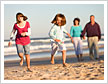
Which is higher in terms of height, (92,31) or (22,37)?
(92,31)

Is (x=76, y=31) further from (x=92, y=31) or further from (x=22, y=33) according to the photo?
(x=22, y=33)

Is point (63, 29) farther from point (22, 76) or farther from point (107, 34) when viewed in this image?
point (22, 76)

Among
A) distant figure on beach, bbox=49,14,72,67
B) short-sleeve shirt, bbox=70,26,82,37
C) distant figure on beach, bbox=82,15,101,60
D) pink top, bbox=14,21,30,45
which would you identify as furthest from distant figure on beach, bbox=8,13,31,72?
distant figure on beach, bbox=82,15,101,60

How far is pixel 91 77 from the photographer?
5.47m

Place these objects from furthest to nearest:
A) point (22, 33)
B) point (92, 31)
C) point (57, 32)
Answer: point (92, 31) → point (57, 32) → point (22, 33)

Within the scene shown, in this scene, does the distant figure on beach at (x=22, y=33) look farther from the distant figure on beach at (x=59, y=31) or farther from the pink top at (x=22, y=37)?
the distant figure on beach at (x=59, y=31)

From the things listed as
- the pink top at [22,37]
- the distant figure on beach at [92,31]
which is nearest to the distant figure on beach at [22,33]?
the pink top at [22,37]

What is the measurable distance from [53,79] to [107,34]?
2.74 meters

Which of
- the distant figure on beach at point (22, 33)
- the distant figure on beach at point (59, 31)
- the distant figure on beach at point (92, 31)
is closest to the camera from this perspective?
the distant figure on beach at point (22, 33)

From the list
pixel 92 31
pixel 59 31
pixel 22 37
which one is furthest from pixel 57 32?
pixel 92 31

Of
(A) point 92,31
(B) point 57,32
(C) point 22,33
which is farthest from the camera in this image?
(A) point 92,31

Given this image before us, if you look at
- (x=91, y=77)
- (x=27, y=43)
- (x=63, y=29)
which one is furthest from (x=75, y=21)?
(x=91, y=77)
